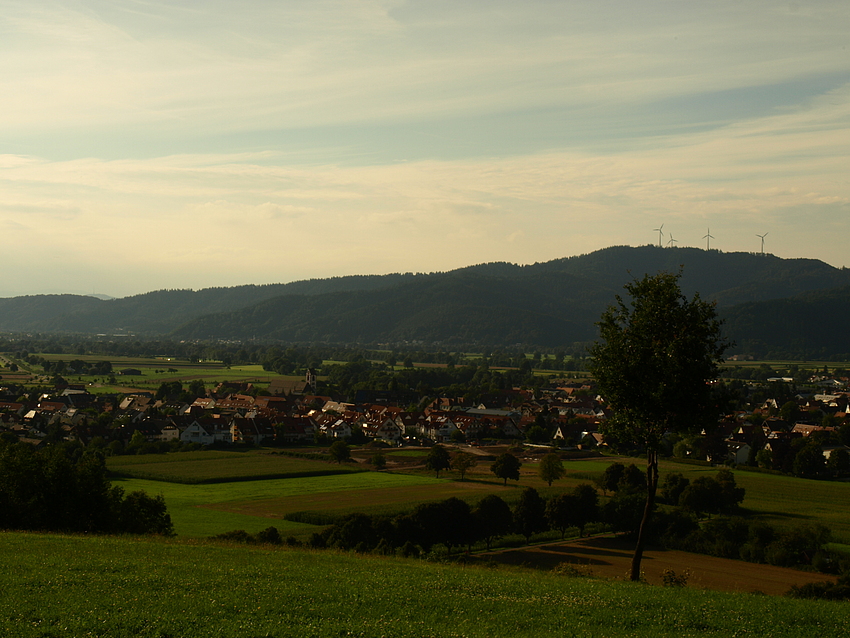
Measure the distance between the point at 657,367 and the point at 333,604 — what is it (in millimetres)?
9411

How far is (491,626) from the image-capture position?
10.6 m

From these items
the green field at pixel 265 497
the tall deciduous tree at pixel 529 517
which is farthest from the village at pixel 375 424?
the tall deciduous tree at pixel 529 517

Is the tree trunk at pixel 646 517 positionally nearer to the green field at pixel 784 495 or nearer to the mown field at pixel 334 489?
the mown field at pixel 334 489

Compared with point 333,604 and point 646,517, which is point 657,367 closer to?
point 646,517

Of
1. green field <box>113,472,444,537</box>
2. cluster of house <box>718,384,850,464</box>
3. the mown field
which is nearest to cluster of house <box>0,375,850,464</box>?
cluster of house <box>718,384,850,464</box>

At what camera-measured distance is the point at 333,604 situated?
11305mm

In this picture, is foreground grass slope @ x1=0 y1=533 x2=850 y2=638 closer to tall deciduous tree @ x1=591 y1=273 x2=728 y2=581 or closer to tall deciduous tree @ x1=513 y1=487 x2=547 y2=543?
tall deciduous tree @ x1=591 y1=273 x2=728 y2=581

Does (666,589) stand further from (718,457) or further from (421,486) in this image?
(718,457)

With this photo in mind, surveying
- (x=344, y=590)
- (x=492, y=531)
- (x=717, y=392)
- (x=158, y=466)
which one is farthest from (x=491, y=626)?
(x=158, y=466)

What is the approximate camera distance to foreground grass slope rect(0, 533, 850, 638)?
33.0ft

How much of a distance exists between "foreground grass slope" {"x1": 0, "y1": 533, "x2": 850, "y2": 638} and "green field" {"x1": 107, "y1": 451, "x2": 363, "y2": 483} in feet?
128

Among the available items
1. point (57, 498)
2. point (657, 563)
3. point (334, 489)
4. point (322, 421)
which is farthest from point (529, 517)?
point (322, 421)

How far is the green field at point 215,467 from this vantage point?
173ft

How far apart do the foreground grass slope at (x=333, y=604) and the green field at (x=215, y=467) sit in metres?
39.1
